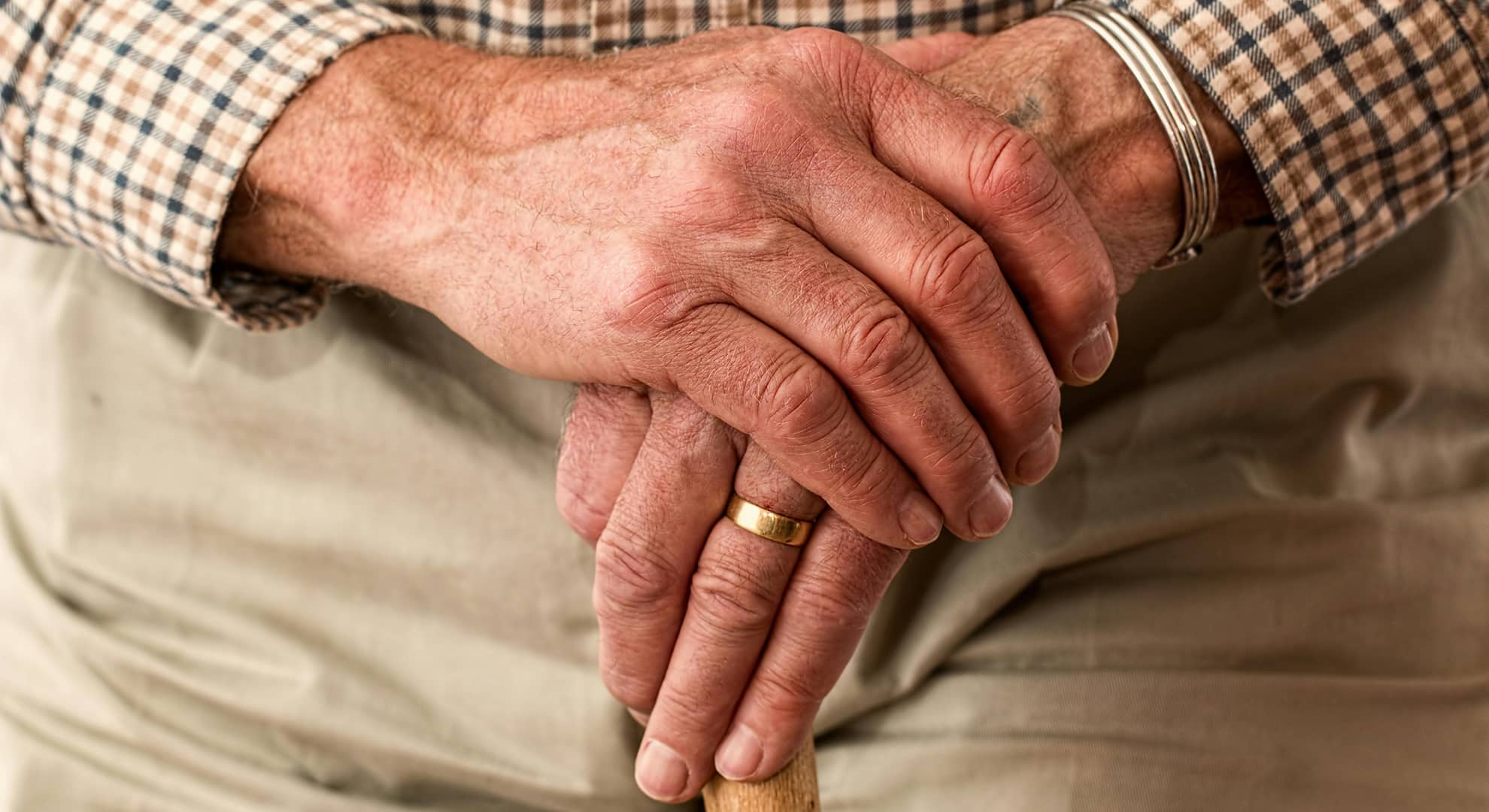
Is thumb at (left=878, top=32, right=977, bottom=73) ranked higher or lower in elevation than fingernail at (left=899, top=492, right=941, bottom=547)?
higher

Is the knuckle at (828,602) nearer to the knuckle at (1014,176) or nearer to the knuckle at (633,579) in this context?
the knuckle at (633,579)

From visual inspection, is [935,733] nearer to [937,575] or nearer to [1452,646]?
[937,575]

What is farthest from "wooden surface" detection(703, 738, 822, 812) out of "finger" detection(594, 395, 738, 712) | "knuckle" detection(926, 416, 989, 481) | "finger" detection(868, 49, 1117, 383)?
"finger" detection(868, 49, 1117, 383)

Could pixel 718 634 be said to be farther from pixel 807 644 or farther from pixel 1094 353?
pixel 1094 353

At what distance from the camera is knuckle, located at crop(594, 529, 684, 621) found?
82 centimetres

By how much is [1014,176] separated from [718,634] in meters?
0.35

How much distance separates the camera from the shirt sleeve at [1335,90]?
0.85 m

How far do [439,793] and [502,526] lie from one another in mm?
228

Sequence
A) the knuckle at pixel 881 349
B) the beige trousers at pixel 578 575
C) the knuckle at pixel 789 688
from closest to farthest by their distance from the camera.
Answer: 1. the knuckle at pixel 881 349
2. the knuckle at pixel 789 688
3. the beige trousers at pixel 578 575

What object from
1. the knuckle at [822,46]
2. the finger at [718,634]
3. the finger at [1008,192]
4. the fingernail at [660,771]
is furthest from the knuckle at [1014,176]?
the fingernail at [660,771]

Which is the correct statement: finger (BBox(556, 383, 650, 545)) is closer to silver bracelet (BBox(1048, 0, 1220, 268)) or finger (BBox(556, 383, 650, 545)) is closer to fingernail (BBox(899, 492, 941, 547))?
fingernail (BBox(899, 492, 941, 547))

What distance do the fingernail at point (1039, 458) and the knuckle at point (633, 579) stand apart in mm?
240

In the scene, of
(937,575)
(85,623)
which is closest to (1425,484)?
(937,575)

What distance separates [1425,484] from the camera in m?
1.05
